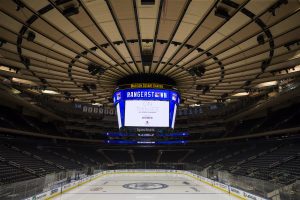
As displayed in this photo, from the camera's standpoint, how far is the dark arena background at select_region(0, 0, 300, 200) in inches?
354

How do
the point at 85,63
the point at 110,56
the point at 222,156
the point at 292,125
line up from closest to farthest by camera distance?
the point at 110,56, the point at 85,63, the point at 292,125, the point at 222,156

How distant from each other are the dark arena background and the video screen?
0.23 feet

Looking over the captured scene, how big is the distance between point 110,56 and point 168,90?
5588 millimetres

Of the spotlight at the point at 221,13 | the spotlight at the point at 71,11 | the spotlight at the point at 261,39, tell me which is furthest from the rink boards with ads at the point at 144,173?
the spotlight at the point at 71,11

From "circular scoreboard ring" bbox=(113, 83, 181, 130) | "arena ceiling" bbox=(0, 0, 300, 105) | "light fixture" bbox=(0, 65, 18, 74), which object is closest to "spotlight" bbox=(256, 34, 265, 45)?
"arena ceiling" bbox=(0, 0, 300, 105)

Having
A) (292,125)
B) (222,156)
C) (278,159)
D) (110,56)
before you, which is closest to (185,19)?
(110,56)

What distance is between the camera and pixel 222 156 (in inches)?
1553

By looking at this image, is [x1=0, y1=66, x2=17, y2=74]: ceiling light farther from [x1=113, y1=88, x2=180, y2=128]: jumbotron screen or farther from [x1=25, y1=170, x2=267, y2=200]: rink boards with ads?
[x1=25, y1=170, x2=267, y2=200]: rink boards with ads

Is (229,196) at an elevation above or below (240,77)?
below

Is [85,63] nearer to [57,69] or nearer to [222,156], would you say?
[57,69]

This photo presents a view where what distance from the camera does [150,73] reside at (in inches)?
672

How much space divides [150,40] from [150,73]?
567 centimetres

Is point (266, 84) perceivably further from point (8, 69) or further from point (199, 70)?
point (8, 69)

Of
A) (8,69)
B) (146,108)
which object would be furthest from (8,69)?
(146,108)
